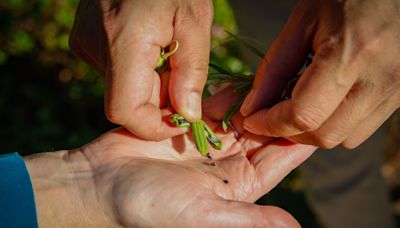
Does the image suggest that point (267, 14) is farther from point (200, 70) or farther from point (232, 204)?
point (232, 204)

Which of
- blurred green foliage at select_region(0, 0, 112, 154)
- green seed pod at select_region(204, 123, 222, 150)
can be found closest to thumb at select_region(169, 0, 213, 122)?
green seed pod at select_region(204, 123, 222, 150)

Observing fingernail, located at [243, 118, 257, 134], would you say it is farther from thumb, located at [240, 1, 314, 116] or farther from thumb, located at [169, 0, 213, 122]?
thumb, located at [169, 0, 213, 122]

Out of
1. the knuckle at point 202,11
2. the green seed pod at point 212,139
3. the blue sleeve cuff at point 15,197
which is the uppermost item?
the knuckle at point 202,11

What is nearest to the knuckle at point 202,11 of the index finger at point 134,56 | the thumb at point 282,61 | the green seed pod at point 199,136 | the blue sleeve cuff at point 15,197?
the index finger at point 134,56

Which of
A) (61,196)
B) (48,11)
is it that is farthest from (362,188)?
(48,11)

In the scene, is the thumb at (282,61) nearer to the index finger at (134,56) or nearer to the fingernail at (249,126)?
the fingernail at (249,126)

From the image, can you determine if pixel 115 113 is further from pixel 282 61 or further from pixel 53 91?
pixel 53 91
